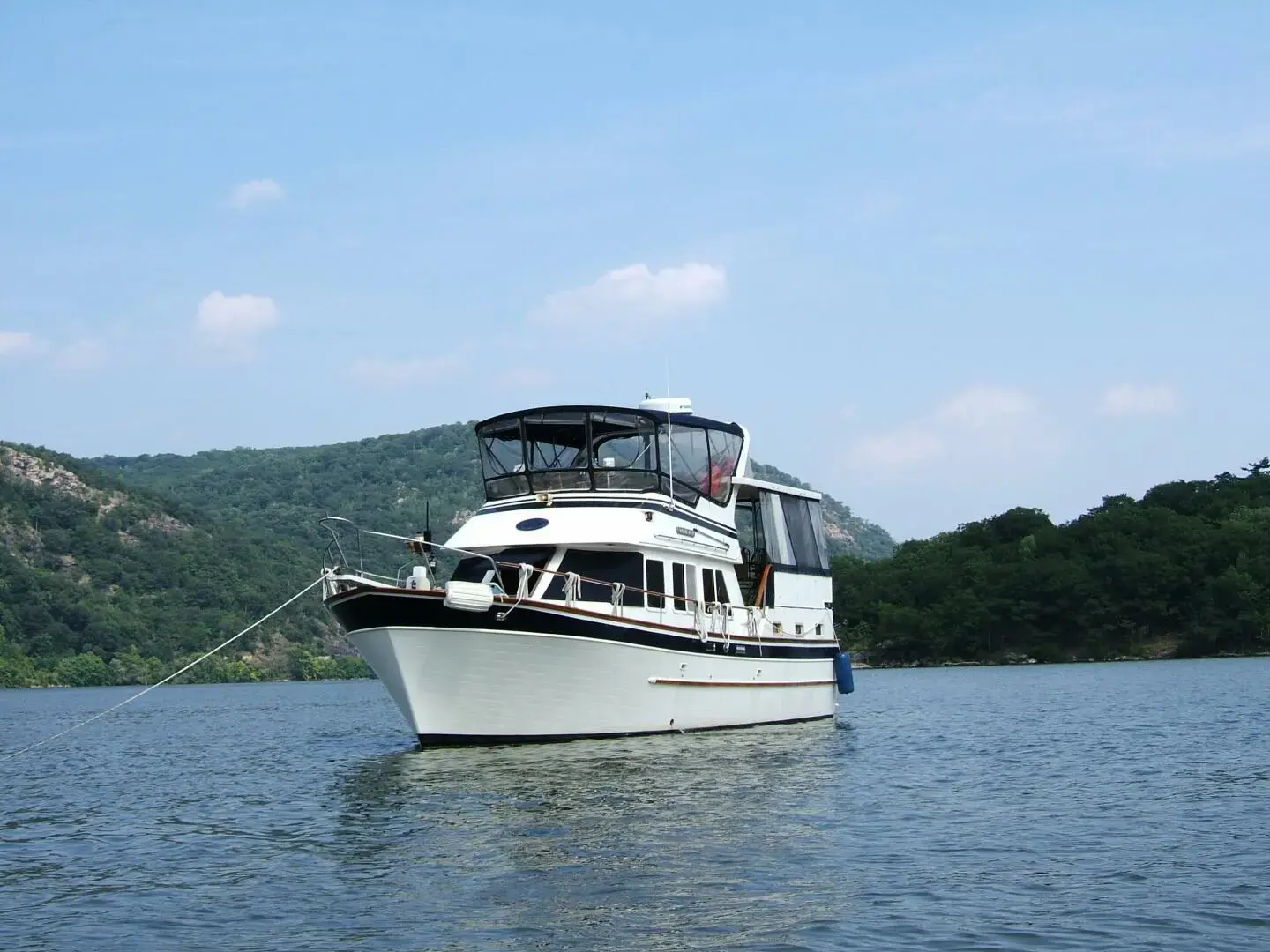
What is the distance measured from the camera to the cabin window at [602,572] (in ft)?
94.2

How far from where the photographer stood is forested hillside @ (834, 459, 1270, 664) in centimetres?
10344

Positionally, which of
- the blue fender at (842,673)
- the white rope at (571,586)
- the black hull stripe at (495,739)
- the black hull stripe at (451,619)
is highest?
the white rope at (571,586)

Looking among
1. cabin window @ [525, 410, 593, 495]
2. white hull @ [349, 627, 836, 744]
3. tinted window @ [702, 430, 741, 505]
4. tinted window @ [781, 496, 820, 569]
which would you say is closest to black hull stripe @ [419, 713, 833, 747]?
white hull @ [349, 627, 836, 744]

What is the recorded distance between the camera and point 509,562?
29.2 m

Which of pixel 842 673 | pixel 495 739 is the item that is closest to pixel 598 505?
pixel 495 739

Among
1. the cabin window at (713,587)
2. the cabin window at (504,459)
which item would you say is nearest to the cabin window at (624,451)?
the cabin window at (504,459)

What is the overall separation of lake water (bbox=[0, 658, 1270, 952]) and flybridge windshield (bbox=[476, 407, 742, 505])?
5690 mm

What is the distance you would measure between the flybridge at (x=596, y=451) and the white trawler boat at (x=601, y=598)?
0.04m

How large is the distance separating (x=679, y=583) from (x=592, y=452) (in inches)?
132

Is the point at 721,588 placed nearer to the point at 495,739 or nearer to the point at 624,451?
the point at 624,451

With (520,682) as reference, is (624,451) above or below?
above

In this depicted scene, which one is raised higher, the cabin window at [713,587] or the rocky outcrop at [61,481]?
the rocky outcrop at [61,481]

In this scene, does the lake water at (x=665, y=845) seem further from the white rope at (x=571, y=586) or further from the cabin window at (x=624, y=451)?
the cabin window at (x=624, y=451)

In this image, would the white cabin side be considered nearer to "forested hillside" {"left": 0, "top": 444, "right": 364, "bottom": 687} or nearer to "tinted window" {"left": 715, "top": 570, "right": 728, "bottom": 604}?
"tinted window" {"left": 715, "top": 570, "right": 728, "bottom": 604}
